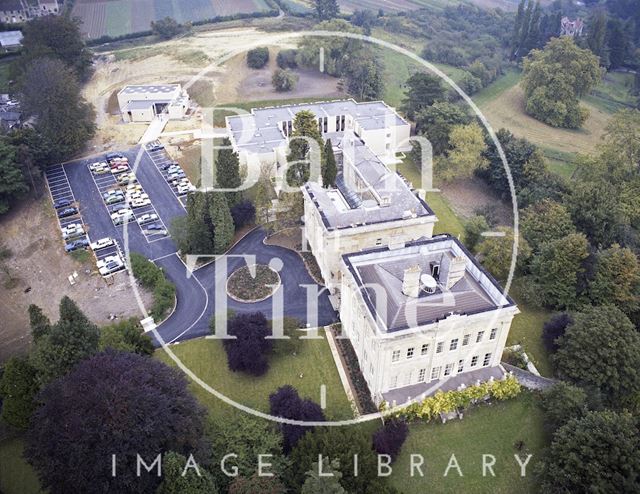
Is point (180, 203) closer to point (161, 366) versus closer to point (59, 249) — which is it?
point (59, 249)

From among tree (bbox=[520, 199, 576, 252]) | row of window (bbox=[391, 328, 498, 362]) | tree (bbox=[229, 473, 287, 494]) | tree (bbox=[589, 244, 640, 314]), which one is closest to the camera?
tree (bbox=[229, 473, 287, 494])

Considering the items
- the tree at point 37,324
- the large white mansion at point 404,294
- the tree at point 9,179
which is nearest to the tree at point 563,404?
the large white mansion at point 404,294

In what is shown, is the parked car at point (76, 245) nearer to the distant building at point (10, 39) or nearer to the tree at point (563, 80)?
the tree at point (563, 80)

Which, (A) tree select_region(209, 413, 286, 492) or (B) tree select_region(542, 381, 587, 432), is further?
(B) tree select_region(542, 381, 587, 432)

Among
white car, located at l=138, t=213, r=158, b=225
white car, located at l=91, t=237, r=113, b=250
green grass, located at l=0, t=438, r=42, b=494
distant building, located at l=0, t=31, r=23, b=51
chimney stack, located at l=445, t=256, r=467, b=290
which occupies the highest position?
→ distant building, located at l=0, t=31, r=23, b=51

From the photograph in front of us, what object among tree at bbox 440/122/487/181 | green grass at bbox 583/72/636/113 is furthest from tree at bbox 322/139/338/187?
green grass at bbox 583/72/636/113

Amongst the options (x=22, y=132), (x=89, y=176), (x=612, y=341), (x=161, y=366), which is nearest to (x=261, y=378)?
(x=161, y=366)

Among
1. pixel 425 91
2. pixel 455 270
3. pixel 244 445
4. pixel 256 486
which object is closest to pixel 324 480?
pixel 256 486

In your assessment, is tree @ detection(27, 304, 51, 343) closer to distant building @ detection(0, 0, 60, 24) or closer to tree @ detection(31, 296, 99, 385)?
tree @ detection(31, 296, 99, 385)
